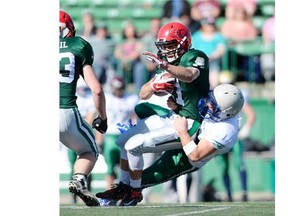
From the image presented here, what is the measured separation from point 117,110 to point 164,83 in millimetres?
1721

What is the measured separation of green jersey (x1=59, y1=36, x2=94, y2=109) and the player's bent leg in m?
0.45

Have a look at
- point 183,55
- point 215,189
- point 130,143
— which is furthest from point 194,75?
point 215,189

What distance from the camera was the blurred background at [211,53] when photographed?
20.5ft

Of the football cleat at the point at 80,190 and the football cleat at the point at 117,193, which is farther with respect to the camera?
the football cleat at the point at 117,193

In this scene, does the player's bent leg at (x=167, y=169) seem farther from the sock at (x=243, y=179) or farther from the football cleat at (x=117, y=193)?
the sock at (x=243, y=179)

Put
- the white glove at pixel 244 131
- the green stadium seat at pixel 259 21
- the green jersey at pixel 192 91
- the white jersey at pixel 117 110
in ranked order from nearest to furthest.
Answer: the green jersey at pixel 192 91, the white jersey at pixel 117 110, the white glove at pixel 244 131, the green stadium seat at pixel 259 21

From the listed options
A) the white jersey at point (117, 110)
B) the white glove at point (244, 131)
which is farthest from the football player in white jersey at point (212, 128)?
the white glove at point (244, 131)

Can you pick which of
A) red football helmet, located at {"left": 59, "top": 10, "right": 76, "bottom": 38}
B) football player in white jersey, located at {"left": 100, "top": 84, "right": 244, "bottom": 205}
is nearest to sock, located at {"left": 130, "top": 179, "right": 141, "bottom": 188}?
football player in white jersey, located at {"left": 100, "top": 84, "right": 244, "bottom": 205}

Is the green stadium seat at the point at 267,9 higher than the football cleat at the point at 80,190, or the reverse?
the green stadium seat at the point at 267,9

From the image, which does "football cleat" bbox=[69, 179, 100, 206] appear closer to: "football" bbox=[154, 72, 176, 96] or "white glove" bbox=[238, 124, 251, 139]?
"football" bbox=[154, 72, 176, 96]

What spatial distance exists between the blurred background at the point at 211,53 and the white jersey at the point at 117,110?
243 mm

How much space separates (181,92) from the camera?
4262mm

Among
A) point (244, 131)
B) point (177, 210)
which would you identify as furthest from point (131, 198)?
point (244, 131)

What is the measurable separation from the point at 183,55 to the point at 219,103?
0.78 ft
